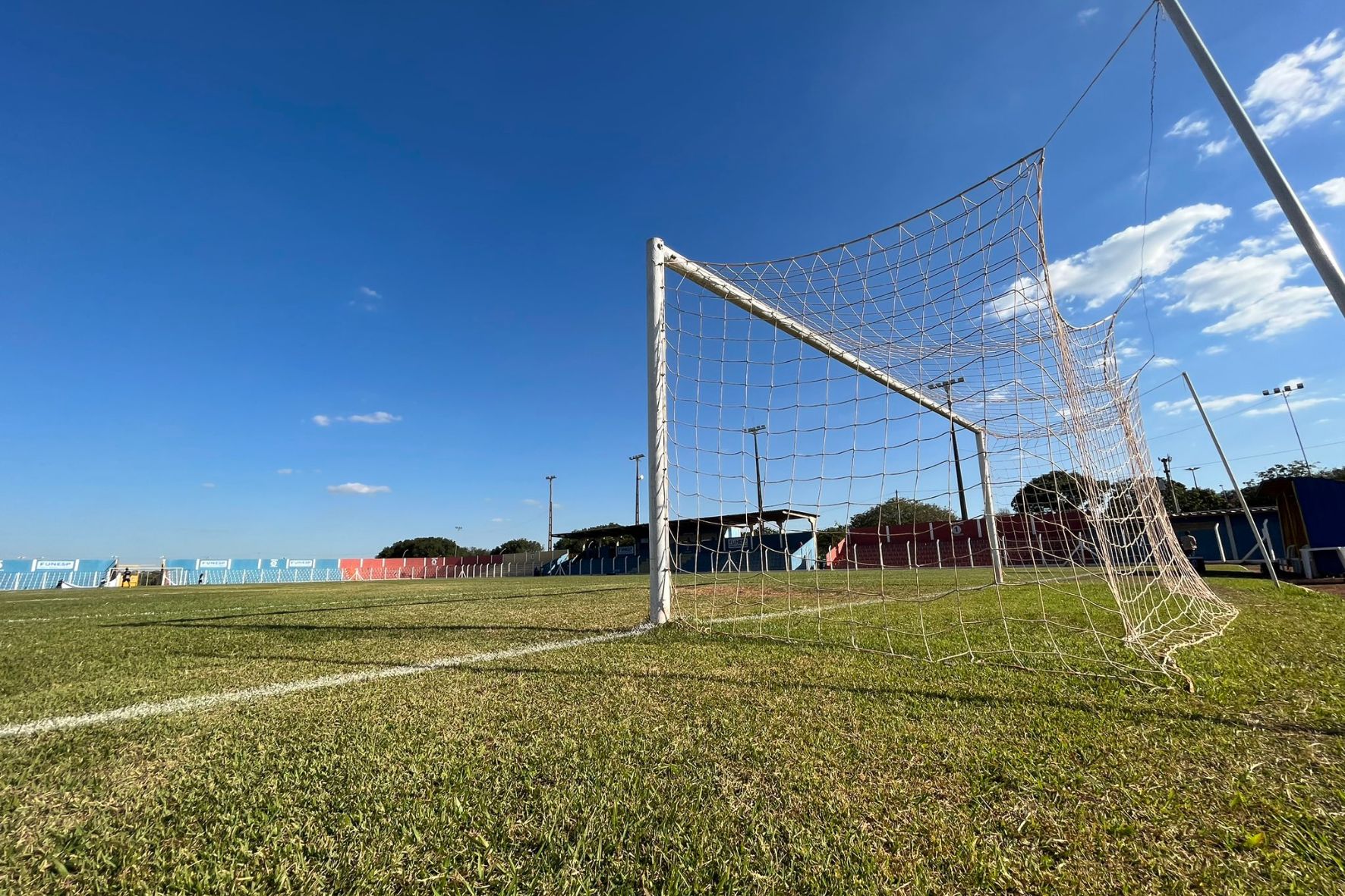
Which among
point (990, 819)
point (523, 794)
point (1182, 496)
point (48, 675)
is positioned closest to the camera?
point (990, 819)

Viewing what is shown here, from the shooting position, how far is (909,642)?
10.6ft

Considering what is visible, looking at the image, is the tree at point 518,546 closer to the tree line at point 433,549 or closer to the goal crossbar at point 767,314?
the tree line at point 433,549

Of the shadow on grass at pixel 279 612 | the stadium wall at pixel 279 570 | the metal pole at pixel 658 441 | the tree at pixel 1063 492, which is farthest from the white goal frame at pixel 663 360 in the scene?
the stadium wall at pixel 279 570

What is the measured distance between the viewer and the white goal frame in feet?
14.1

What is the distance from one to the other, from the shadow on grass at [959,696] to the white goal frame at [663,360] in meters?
1.64

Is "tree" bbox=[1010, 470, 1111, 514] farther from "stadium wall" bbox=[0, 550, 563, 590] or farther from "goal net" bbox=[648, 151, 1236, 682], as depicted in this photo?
"stadium wall" bbox=[0, 550, 563, 590]

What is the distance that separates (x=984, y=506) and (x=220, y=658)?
28.5ft

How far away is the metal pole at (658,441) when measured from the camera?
425cm

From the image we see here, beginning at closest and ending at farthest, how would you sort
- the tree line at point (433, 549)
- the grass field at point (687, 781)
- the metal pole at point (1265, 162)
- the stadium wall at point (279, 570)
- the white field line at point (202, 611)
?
the grass field at point (687, 781) → the metal pole at point (1265, 162) → the white field line at point (202, 611) → the stadium wall at point (279, 570) → the tree line at point (433, 549)

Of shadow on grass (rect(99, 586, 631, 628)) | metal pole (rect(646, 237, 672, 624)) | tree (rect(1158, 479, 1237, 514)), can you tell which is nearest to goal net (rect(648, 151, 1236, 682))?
metal pole (rect(646, 237, 672, 624))

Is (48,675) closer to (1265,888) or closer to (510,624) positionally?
(510,624)

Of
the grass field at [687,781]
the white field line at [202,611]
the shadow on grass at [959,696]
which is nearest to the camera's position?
the grass field at [687,781]

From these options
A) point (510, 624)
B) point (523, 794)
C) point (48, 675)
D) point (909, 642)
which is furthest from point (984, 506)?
point (48, 675)

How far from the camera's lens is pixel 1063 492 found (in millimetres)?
5020
